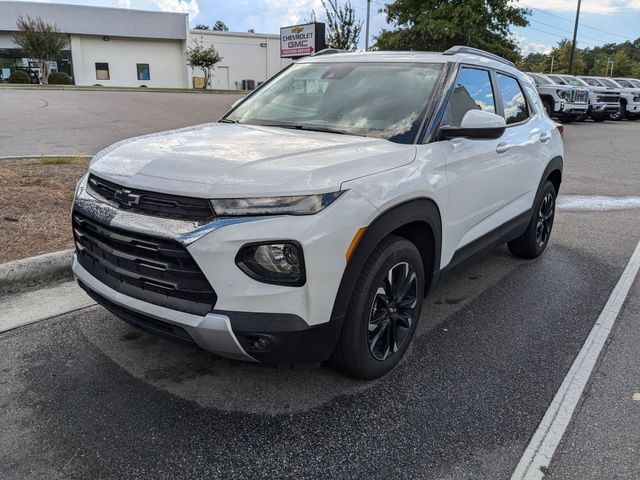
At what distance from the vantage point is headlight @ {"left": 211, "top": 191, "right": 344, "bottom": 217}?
2402mm

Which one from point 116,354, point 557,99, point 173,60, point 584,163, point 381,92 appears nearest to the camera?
point 116,354

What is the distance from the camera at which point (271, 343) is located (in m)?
2.47

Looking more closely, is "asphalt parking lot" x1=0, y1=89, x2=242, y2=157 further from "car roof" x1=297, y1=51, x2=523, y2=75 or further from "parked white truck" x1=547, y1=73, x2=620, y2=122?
"parked white truck" x1=547, y1=73, x2=620, y2=122

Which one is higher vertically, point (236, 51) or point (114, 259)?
point (236, 51)

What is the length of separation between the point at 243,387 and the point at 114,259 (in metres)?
1.01

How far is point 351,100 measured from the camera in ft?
12.1

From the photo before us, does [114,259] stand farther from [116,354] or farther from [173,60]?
[173,60]

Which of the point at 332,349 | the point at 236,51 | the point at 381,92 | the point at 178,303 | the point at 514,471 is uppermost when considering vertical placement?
the point at 236,51

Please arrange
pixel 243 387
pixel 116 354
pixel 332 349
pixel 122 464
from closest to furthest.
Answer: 1. pixel 122 464
2. pixel 332 349
3. pixel 243 387
4. pixel 116 354

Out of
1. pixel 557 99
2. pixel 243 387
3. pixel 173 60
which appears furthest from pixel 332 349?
pixel 173 60

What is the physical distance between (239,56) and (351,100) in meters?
61.5

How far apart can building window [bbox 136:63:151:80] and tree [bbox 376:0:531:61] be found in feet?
119

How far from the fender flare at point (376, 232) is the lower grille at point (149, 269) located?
612 mm

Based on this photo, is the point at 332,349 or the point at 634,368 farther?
the point at 634,368
